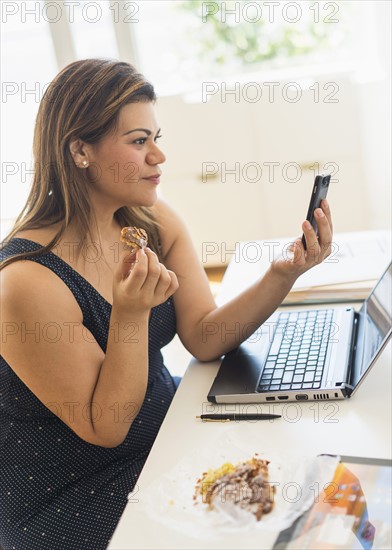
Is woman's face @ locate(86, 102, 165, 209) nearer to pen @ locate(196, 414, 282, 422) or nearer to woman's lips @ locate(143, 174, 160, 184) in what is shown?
woman's lips @ locate(143, 174, 160, 184)

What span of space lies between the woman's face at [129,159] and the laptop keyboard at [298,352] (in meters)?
0.36

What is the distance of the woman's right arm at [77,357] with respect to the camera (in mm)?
1217

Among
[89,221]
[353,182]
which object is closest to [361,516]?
[89,221]

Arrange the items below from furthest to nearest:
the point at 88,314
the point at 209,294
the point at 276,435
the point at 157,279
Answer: the point at 209,294
the point at 88,314
the point at 157,279
the point at 276,435

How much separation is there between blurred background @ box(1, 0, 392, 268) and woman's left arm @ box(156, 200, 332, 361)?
1.92 meters

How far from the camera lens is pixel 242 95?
3.50 meters

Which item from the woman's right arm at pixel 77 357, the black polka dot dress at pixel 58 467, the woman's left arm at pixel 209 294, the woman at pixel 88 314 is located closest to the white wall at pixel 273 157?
the woman's left arm at pixel 209 294

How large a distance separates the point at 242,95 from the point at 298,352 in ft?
7.78

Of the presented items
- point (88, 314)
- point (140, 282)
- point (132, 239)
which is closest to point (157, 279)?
point (140, 282)

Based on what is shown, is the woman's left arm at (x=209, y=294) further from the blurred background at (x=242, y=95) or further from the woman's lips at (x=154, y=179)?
the blurred background at (x=242, y=95)

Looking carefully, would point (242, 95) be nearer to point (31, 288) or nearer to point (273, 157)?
point (273, 157)

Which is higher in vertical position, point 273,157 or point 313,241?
point 313,241

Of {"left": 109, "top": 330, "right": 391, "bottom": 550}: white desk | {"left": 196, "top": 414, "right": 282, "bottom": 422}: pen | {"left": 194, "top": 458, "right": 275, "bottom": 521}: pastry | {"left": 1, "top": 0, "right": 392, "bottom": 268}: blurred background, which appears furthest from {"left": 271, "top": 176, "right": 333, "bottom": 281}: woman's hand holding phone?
{"left": 1, "top": 0, "right": 392, "bottom": 268}: blurred background

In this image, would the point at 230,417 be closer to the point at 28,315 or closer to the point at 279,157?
the point at 28,315
